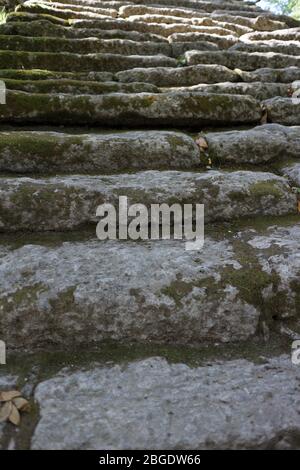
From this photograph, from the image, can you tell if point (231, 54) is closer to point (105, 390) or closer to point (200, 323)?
point (200, 323)

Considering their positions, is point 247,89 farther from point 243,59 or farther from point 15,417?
point 15,417

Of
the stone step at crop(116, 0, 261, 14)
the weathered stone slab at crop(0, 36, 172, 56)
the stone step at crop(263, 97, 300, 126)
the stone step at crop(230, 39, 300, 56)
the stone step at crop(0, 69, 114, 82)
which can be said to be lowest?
the stone step at crop(263, 97, 300, 126)

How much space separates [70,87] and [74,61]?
3.37ft

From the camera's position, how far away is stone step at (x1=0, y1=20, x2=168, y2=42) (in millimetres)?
4855

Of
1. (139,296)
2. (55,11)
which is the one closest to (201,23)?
(55,11)

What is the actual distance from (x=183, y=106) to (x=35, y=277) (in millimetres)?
2058

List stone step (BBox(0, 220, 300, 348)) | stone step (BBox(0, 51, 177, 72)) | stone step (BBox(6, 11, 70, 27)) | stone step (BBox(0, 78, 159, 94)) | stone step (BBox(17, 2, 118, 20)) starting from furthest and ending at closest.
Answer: stone step (BBox(17, 2, 118, 20))
stone step (BBox(6, 11, 70, 27))
stone step (BBox(0, 51, 177, 72))
stone step (BBox(0, 78, 159, 94))
stone step (BBox(0, 220, 300, 348))

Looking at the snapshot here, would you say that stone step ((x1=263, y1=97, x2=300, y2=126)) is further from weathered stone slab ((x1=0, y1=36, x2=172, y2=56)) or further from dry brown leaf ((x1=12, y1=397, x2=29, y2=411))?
dry brown leaf ((x1=12, y1=397, x2=29, y2=411))

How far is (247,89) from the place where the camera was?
389 cm

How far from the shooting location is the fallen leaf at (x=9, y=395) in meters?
1.41

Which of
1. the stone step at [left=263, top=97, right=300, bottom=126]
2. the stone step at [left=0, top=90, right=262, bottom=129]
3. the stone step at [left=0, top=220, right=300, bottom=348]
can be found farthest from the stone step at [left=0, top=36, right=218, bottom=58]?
the stone step at [left=0, top=220, right=300, bottom=348]

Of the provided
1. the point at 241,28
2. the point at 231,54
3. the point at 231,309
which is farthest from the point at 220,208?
the point at 241,28

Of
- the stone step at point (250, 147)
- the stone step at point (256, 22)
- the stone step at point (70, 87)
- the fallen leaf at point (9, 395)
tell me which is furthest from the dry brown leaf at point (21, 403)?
the stone step at point (256, 22)

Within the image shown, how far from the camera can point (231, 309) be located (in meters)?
1.70
